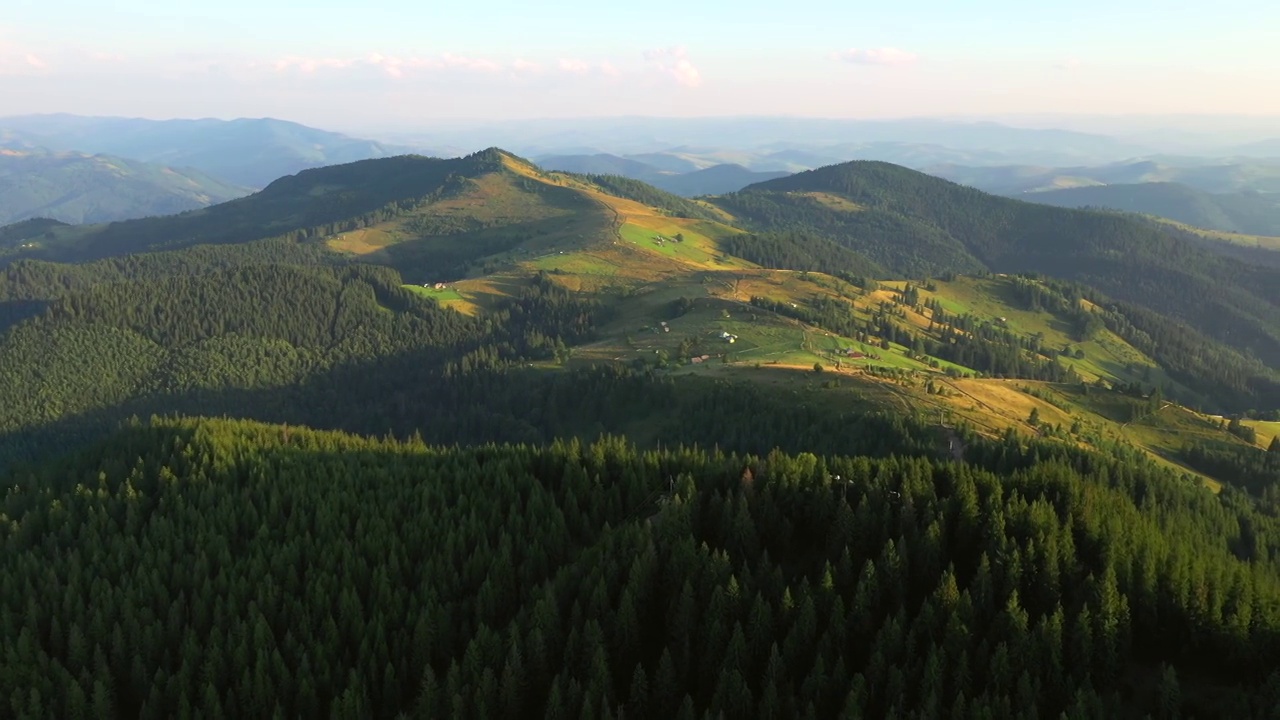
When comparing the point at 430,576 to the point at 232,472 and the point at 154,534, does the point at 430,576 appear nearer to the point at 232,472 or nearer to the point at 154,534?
the point at 154,534

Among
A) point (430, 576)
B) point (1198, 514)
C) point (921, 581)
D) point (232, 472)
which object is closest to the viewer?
point (921, 581)

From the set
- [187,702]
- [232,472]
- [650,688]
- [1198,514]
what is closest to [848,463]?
[650,688]

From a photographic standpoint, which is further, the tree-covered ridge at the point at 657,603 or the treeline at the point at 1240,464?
the treeline at the point at 1240,464

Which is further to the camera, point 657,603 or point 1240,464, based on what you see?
point 1240,464

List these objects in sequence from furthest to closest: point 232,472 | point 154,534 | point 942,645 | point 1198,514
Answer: point 1198,514, point 232,472, point 154,534, point 942,645

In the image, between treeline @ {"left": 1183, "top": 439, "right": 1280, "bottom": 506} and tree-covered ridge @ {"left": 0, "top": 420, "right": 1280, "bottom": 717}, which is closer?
tree-covered ridge @ {"left": 0, "top": 420, "right": 1280, "bottom": 717}

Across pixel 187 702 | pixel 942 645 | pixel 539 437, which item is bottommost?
pixel 539 437

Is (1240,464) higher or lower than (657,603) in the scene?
lower

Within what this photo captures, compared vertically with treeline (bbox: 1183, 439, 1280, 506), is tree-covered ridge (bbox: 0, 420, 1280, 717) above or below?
above
